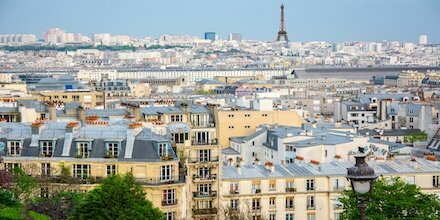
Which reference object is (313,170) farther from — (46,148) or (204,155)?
(46,148)

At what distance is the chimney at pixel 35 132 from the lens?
29203 millimetres

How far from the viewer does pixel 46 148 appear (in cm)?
2895

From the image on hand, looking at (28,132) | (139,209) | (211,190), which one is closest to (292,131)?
(211,190)

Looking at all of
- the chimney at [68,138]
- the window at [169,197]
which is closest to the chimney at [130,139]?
the window at [169,197]

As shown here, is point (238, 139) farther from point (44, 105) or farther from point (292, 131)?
A: point (44, 105)

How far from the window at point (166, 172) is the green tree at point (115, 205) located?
13.6 ft

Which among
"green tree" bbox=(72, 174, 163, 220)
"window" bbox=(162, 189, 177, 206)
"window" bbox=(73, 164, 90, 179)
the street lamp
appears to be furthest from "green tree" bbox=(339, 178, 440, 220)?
the street lamp

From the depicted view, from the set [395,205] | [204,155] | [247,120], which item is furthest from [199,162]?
[247,120]

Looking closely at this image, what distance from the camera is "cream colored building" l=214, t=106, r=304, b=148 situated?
172ft

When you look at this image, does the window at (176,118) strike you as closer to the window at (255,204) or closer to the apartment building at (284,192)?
the apartment building at (284,192)

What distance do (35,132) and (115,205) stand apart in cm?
726

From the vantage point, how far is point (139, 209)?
2255 cm

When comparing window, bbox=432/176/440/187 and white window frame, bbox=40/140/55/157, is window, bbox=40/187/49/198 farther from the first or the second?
window, bbox=432/176/440/187

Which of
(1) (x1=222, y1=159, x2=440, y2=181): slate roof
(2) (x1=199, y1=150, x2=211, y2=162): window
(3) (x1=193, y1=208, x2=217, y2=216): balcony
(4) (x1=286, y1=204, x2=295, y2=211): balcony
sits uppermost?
(2) (x1=199, y1=150, x2=211, y2=162): window
